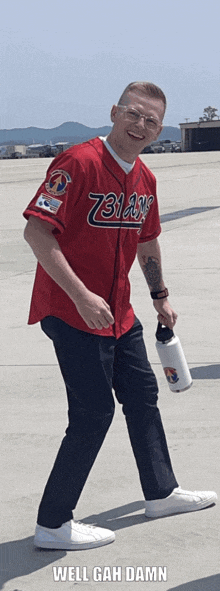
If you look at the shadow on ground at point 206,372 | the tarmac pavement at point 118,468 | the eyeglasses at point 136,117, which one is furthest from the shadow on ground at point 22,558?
the shadow on ground at point 206,372

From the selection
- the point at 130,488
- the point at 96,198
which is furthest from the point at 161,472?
the point at 96,198

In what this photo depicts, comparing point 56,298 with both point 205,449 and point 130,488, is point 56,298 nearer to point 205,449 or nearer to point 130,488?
point 130,488

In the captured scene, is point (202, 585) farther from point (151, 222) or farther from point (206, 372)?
point (206, 372)

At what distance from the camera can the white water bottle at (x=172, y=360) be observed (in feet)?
11.9

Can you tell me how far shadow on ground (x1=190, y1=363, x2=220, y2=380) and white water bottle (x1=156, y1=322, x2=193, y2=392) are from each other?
68.7 inches

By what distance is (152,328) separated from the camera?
6.79 metres

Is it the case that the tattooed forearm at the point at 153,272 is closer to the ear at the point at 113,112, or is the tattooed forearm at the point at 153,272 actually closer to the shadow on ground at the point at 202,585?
the ear at the point at 113,112

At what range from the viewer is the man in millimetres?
2928

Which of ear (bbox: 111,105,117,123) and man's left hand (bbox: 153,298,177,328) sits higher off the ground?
ear (bbox: 111,105,117,123)

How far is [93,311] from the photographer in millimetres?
2912

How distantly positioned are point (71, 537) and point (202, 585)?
1.84ft

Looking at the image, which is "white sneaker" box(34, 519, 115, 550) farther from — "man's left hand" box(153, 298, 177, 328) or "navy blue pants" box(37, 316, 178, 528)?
"man's left hand" box(153, 298, 177, 328)

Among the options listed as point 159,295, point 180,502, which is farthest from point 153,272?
point 180,502

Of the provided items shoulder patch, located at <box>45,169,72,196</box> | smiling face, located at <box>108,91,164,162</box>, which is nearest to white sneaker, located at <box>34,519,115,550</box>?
shoulder patch, located at <box>45,169,72,196</box>
